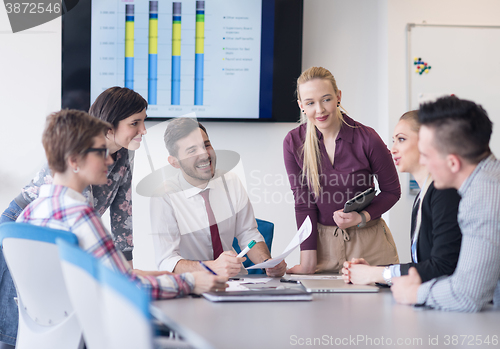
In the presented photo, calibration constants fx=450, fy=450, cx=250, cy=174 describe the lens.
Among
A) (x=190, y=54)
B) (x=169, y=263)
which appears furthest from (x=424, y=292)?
(x=190, y=54)

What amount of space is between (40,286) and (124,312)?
1.71 feet

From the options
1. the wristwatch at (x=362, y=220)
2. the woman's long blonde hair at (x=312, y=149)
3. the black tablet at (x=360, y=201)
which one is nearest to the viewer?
the black tablet at (x=360, y=201)

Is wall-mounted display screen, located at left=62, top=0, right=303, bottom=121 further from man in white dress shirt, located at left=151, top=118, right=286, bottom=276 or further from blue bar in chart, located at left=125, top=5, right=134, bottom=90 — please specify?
man in white dress shirt, located at left=151, top=118, right=286, bottom=276

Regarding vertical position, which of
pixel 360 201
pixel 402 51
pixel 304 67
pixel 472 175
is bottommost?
pixel 360 201

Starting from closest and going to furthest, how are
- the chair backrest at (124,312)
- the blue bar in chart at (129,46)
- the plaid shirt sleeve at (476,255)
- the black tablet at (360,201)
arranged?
the chair backrest at (124,312)
the plaid shirt sleeve at (476,255)
the black tablet at (360,201)
the blue bar in chart at (129,46)

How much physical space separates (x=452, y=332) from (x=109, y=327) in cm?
70

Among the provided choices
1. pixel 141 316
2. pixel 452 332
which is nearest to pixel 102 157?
pixel 141 316

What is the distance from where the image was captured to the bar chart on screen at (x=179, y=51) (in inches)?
113

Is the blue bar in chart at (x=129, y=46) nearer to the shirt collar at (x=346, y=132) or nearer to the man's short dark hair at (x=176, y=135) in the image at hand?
the man's short dark hair at (x=176, y=135)

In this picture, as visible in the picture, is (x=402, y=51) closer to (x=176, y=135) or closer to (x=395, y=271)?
(x=176, y=135)

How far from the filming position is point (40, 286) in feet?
3.74

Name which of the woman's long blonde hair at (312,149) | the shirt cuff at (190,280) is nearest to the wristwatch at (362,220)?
the woman's long blonde hair at (312,149)

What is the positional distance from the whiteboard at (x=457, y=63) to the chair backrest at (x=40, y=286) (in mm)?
2473

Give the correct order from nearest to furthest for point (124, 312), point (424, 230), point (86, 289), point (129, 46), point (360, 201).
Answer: point (124, 312) → point (86, 289) → point (424, 230) → point (360, 201) → point (129, 46)
